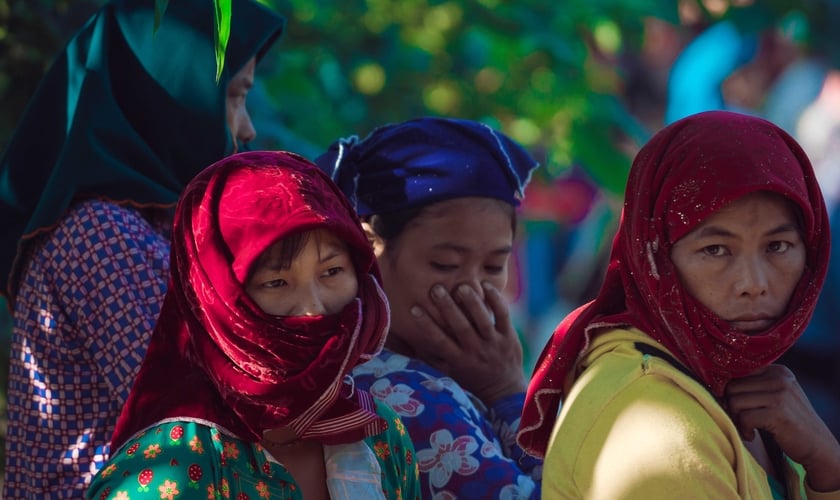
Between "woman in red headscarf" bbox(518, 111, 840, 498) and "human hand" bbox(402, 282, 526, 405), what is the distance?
0.58 m

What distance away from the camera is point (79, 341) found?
323 cm

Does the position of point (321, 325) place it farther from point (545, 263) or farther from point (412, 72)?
point (545, 263)

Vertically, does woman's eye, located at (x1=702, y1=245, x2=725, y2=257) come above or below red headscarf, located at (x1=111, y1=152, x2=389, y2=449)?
above

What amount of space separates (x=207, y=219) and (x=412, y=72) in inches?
163

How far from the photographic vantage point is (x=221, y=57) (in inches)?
94.6

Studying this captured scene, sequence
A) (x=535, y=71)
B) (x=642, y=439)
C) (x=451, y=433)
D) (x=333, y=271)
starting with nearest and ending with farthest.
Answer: (x=642, y=439), (x=333, y=271), (x=451, y=433), (x=535, y=71)

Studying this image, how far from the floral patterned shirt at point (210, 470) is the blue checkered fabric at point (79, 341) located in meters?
0.56

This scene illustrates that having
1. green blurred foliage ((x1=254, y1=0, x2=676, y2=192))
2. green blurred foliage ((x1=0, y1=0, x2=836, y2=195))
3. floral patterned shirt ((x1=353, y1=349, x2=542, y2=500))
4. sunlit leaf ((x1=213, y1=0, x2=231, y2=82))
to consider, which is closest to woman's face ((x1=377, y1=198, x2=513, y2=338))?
floral patterned shirt ((x1=353, y1=349, x2=542, y2=500))

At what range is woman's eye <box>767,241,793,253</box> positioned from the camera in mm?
2705

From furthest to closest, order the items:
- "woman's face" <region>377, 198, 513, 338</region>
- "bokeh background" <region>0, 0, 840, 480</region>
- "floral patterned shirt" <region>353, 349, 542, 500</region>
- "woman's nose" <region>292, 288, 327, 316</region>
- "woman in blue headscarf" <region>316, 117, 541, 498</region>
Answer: "bokeh background" <region>0, 0, 840, 480</region>
"woman's face" <region>377, 198, 513, 338</region>
"woman in blue headscarf" <region>316, 117, 541, 498</region>
"floral patterned shirt" <region>353, 349, 542, 500</region>
"woman's nose" <region>292, 288, 327, 316</region>

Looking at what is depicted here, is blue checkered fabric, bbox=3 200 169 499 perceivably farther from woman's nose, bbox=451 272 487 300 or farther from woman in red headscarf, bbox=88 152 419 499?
woman's nose, bbox=451 272 487 300

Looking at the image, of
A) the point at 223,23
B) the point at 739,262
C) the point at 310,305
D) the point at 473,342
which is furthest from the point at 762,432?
the point at 223,23

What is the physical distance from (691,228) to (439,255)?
2.95 feet

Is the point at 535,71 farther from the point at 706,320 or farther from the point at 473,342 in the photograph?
the point at 706,320
